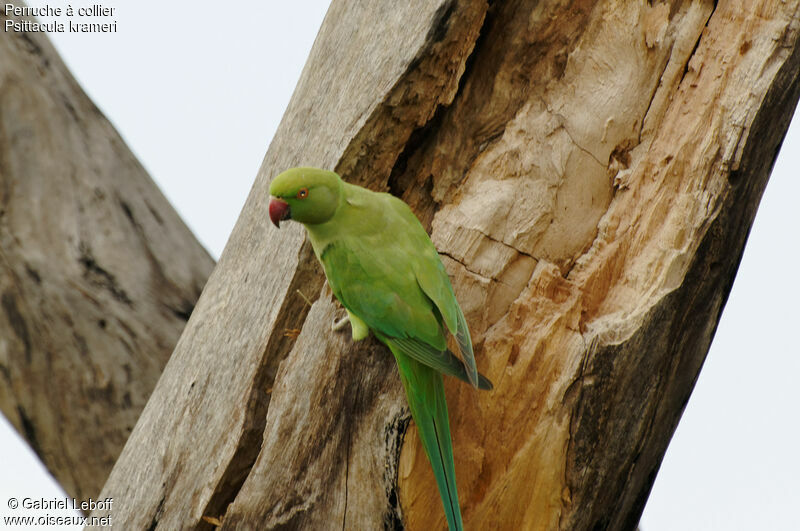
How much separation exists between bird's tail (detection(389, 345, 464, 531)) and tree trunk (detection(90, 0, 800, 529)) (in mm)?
101

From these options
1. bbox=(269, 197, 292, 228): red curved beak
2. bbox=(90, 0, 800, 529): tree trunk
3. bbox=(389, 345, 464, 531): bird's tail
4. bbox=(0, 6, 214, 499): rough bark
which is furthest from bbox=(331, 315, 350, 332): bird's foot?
bbox=(0, 6, 214, 499): rough bark

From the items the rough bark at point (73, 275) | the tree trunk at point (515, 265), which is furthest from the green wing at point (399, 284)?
the rough bark at point (73, 275)

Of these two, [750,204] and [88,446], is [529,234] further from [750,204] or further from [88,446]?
[88,446]

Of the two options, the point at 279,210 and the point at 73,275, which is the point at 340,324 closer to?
the point at 279,210

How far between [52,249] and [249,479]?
172cm

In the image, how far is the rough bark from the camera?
328 cm

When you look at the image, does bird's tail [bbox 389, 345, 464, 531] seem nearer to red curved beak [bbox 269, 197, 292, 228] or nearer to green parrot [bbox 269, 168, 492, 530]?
green parrot [bbox 269, 168, 492, 530]

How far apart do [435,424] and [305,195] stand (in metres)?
0.68

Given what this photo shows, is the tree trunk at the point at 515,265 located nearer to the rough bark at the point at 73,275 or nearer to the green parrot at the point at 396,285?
the green parrot at the point at 396,285

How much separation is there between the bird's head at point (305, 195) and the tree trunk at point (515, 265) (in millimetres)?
206

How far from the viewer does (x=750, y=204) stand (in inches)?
81.5

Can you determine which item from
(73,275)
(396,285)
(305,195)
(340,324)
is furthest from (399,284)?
(73,275)

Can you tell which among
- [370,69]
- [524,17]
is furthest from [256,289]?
[524,17]

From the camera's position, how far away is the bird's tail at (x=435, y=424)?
190 cm
